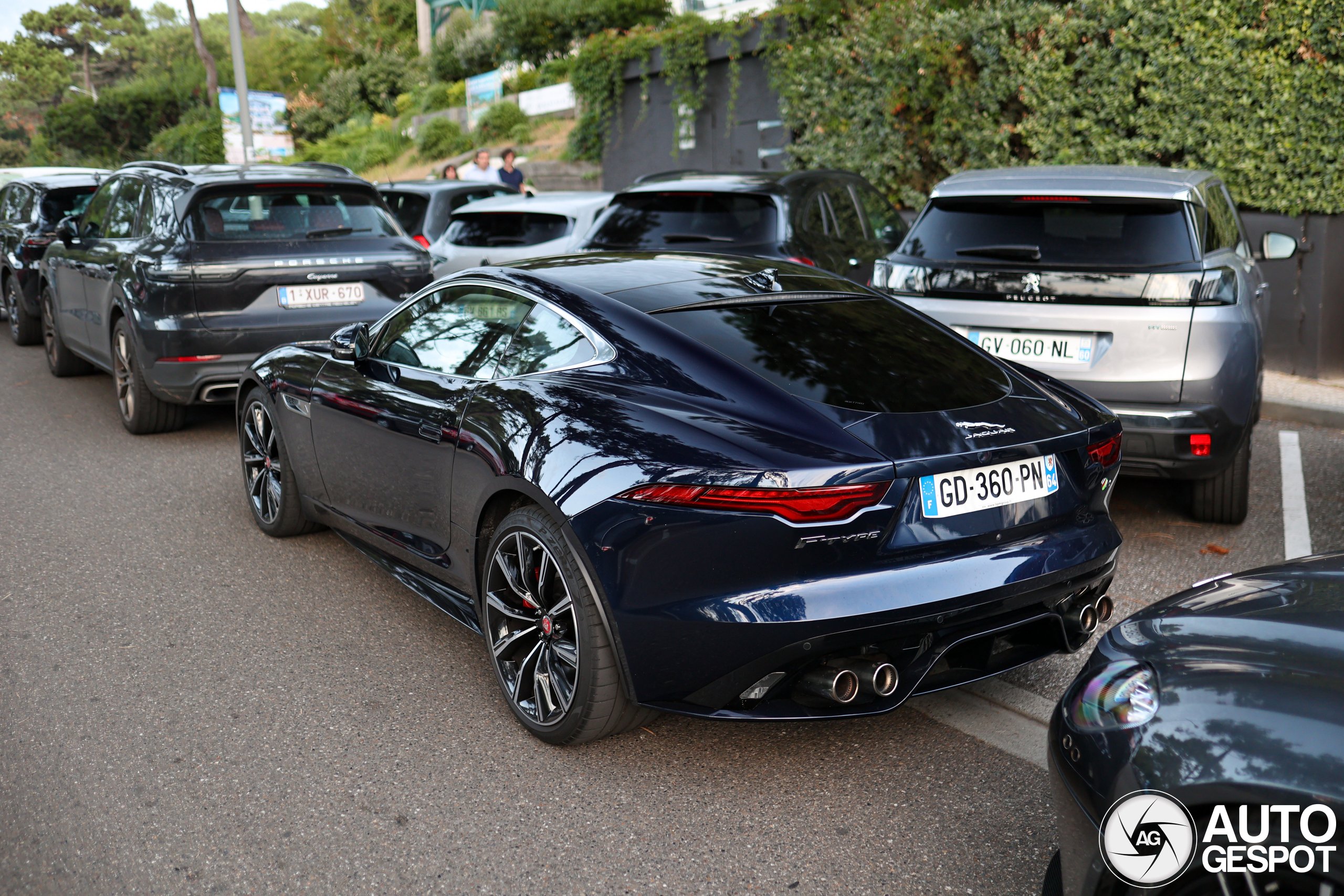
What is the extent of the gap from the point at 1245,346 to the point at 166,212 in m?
6.46

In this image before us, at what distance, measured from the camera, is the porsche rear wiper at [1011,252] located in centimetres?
532

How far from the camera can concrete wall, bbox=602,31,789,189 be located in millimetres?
16000

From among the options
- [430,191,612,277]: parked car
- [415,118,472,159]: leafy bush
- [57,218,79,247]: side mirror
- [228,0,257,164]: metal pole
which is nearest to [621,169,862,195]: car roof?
[430,191,612,277]: parked car

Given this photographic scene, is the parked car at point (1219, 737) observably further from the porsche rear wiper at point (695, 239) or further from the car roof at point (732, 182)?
the car roof at point (732, 182)

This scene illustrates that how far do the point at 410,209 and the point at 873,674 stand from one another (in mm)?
10670

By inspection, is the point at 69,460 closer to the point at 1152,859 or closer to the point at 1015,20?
the point at 1152,859

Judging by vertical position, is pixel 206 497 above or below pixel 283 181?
below

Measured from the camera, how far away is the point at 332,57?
50719mm

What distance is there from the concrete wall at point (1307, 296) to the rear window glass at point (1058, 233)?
4.79 metres

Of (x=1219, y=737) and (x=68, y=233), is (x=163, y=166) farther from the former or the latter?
(x=1219, y=737)

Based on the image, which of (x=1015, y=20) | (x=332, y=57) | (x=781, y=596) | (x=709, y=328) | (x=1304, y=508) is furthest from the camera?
(x=332, y=57)

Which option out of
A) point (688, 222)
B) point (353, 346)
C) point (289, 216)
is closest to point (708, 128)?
point (688, 222)

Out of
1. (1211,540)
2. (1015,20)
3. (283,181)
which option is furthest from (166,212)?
(1015,20)

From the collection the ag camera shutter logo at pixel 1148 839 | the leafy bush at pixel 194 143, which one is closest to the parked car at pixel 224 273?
the ag camera shutter logo at pixel 1148 839
